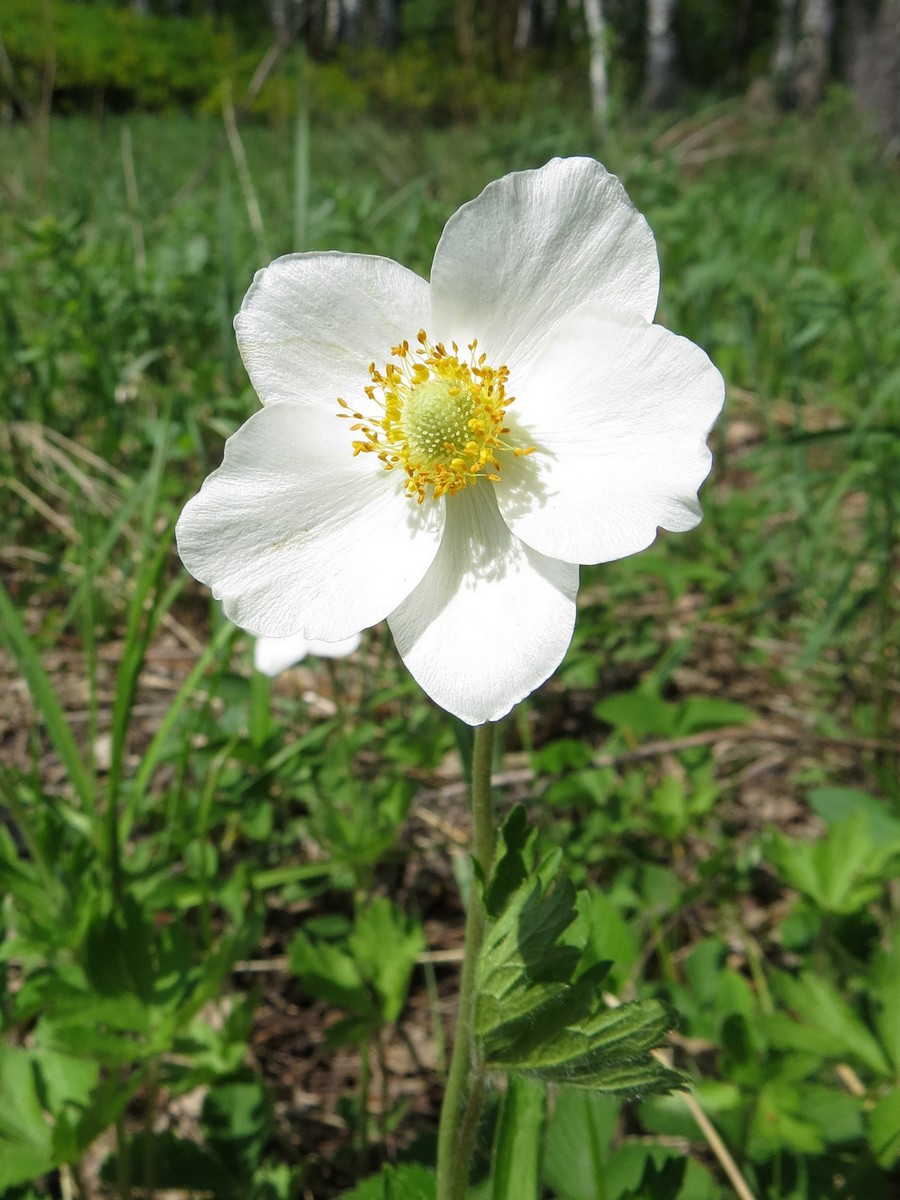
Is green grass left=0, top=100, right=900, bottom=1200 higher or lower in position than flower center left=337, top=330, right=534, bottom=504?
lower

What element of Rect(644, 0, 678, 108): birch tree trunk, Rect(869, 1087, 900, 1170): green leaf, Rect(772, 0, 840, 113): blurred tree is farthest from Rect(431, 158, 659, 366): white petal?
Rect(644, 0, 678, 108): birch tree trunk

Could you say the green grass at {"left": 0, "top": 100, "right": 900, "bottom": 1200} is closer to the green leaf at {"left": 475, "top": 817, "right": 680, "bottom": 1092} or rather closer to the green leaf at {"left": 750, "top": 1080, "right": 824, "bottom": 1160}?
the green leaf at {"left": 750, "top": 1080, "right": 824, "bottom": 1160}

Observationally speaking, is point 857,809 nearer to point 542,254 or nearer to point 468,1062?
point 468,1062

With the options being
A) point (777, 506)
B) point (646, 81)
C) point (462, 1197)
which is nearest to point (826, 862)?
point (462, 1197)

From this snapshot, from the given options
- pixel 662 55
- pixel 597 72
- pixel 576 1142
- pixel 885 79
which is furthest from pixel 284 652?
pixel 662 55

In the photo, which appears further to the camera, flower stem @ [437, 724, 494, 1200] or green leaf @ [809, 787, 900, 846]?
green leaf @ [809, 787, 900, 846]

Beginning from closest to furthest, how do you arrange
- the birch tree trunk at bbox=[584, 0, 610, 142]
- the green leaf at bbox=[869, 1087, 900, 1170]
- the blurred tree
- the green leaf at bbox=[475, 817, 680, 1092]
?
the green leaf at bbox=[475, 817, 680, 1092]
the green leaf at bbox=[869, 1087, 900, 1170]
the birch tree trunk at bbox=[584, 0, 610, 142]
the blurred tree

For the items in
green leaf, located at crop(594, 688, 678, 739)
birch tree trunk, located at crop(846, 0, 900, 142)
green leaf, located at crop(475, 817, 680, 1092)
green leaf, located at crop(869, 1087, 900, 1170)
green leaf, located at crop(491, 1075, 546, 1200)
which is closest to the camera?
green leaf, located at crop(475, 817, 680, 1092)
